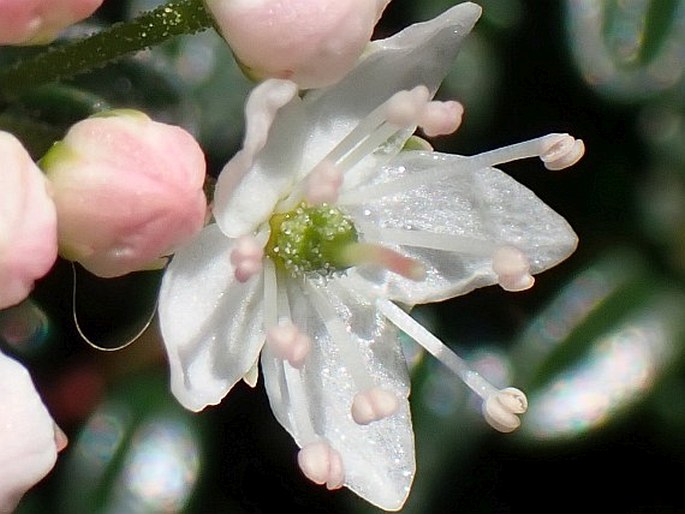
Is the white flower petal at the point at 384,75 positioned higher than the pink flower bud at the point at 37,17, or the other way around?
the pink flower bud at the point at 37,17

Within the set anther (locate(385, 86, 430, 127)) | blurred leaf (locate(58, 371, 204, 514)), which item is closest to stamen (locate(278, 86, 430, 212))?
anther (locate(385, 86, 430, 127))

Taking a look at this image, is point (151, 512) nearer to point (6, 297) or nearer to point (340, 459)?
point (340, 459)

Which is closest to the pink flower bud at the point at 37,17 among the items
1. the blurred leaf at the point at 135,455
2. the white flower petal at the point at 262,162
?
the white flower petal at the point at 262,162

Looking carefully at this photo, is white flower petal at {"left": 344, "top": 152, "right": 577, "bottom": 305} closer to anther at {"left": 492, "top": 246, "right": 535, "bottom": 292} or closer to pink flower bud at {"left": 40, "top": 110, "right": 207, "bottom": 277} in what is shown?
anther at {"left": 492, "top": 246, "right": 535, "bottom": 292}

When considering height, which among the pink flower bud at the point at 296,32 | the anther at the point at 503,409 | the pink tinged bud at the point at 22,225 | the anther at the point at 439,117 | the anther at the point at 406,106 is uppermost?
the pink flower bud at the point at 296,32

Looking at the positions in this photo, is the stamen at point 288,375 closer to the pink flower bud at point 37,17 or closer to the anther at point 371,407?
the anther at point 371,407

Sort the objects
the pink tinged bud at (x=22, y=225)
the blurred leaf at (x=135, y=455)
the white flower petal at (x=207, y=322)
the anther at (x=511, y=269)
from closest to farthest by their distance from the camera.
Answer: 1. the pink tinged bud at (x=22, y=225)
2. the white flower petal at (x=207, y=322)
3. the anther at (x=511, y=269)
4. the blurred leaf at (x=135, y=455)


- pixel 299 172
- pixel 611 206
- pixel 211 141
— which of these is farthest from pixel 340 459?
pixel 611 206
